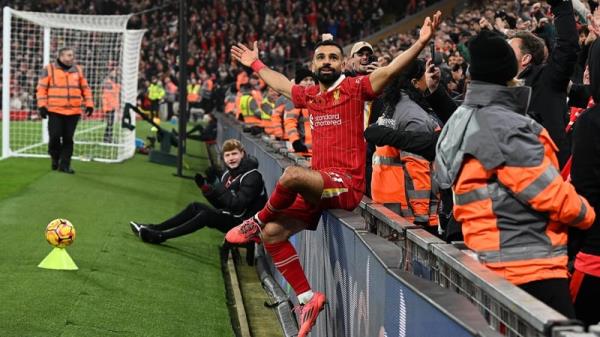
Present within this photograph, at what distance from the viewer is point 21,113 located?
110 ft

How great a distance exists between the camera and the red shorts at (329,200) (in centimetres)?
686

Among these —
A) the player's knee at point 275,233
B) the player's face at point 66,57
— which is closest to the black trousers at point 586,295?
the player's knee at point 275,233

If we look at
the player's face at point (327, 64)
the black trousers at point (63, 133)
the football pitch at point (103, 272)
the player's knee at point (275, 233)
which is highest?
A: the player's face at point (327, 64)

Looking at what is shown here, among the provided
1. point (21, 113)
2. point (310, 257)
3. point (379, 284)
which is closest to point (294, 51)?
point (21, 113)

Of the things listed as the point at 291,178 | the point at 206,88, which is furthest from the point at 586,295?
the point at 206,88

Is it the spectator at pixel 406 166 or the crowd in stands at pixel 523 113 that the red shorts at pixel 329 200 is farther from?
the spectator at pixel 406 166

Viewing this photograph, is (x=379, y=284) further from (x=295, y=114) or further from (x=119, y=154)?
(x=119, y=154)

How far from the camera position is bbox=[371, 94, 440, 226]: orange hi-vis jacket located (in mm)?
7915

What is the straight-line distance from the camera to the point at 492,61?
444cm

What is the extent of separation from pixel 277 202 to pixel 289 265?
0.49m

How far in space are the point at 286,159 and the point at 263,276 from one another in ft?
3.98

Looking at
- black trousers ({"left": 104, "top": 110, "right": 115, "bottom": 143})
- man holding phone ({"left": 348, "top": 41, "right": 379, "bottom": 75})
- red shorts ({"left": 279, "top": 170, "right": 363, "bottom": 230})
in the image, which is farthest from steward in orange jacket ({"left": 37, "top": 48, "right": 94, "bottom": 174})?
red shorts ({"left": 279, "top": 170, "right": 363, "bottom": 230})

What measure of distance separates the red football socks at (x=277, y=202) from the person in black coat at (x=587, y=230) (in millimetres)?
2301

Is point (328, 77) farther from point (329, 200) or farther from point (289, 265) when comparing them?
point (289, 265)
